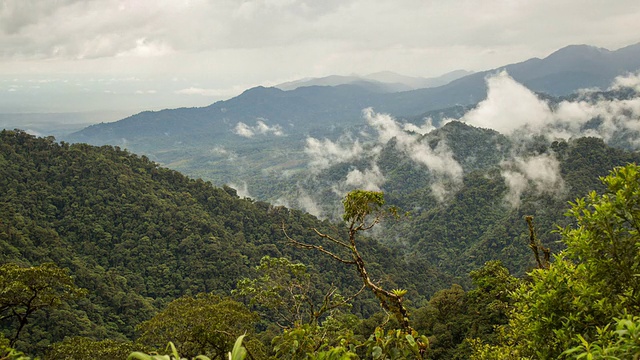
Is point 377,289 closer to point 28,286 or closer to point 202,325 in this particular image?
point 202,325

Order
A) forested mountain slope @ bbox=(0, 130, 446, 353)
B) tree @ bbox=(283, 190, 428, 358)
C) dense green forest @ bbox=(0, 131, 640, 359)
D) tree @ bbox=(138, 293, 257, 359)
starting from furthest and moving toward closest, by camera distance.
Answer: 1. forested mountain slope @ bbox=(0, 130, 446, 353)
2. tree @ bbox=(138, 293, 257, 359)
3. dense green forest @ bbox=(0, 131, 640, 359)
4. tree @ bbox=(283, 190, 428, 358)

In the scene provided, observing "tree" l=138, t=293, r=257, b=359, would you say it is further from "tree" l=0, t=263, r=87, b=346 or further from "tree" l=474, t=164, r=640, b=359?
"tree" l=474, t=164, r=640, b=359

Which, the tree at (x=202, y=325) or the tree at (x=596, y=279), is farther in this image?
the tree at (x=202, y=325)

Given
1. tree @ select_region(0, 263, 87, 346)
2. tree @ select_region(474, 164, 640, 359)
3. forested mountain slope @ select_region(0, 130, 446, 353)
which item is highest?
tree @ select_region(474, 164, 640, 359)

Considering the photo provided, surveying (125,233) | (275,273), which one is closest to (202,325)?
(275,273)

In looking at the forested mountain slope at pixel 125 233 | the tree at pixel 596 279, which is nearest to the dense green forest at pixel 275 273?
the tree at pixel 596 279

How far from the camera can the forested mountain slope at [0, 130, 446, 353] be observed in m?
44.9

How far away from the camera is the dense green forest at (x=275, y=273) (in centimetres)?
535

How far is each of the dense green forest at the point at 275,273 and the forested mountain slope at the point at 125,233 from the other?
249mm

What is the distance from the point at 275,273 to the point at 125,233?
56804 mm

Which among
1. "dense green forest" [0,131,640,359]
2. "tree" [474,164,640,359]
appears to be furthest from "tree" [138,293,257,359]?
"tree" [474,164,640,359]

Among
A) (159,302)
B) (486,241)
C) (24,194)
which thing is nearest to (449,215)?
(486,241)

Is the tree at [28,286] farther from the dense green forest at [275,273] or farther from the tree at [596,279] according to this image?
the tree at [596,279]

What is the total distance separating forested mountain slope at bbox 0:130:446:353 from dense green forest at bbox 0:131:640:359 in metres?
0.25
